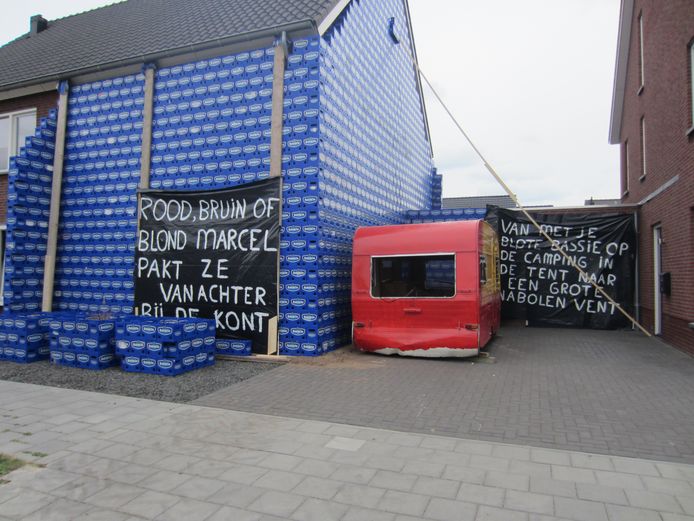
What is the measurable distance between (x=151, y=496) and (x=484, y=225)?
8.07 meters

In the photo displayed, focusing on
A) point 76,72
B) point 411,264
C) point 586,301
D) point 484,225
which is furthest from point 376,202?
point 76,72

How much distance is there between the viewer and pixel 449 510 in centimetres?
343

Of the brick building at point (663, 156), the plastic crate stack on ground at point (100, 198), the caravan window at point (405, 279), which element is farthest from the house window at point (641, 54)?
the plastic crate stack on ground at point (100, 198)

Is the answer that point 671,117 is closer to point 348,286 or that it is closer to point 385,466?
point 348,286

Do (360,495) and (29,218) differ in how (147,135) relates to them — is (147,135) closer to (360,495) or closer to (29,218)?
(29,218)

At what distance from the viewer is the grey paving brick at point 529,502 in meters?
3.43

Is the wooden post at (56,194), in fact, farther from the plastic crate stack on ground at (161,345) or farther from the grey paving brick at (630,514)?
the grey paving brick at (630,514)

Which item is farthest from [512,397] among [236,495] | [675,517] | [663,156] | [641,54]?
[641,54]

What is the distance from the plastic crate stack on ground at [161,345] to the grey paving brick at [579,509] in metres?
6.14

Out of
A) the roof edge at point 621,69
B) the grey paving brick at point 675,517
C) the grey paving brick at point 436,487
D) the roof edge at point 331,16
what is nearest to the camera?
the grey paving brick at point 675,517

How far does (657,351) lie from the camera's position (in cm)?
993

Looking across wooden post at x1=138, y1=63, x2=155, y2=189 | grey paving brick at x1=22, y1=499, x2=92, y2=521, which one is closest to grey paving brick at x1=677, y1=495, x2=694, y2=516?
grey paving brick at x1=22, y1=499, x2=92, y2=521

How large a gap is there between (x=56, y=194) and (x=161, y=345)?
6.26m

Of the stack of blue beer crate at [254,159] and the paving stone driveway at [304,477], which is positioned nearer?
the paving stone driveway at [304,477]
